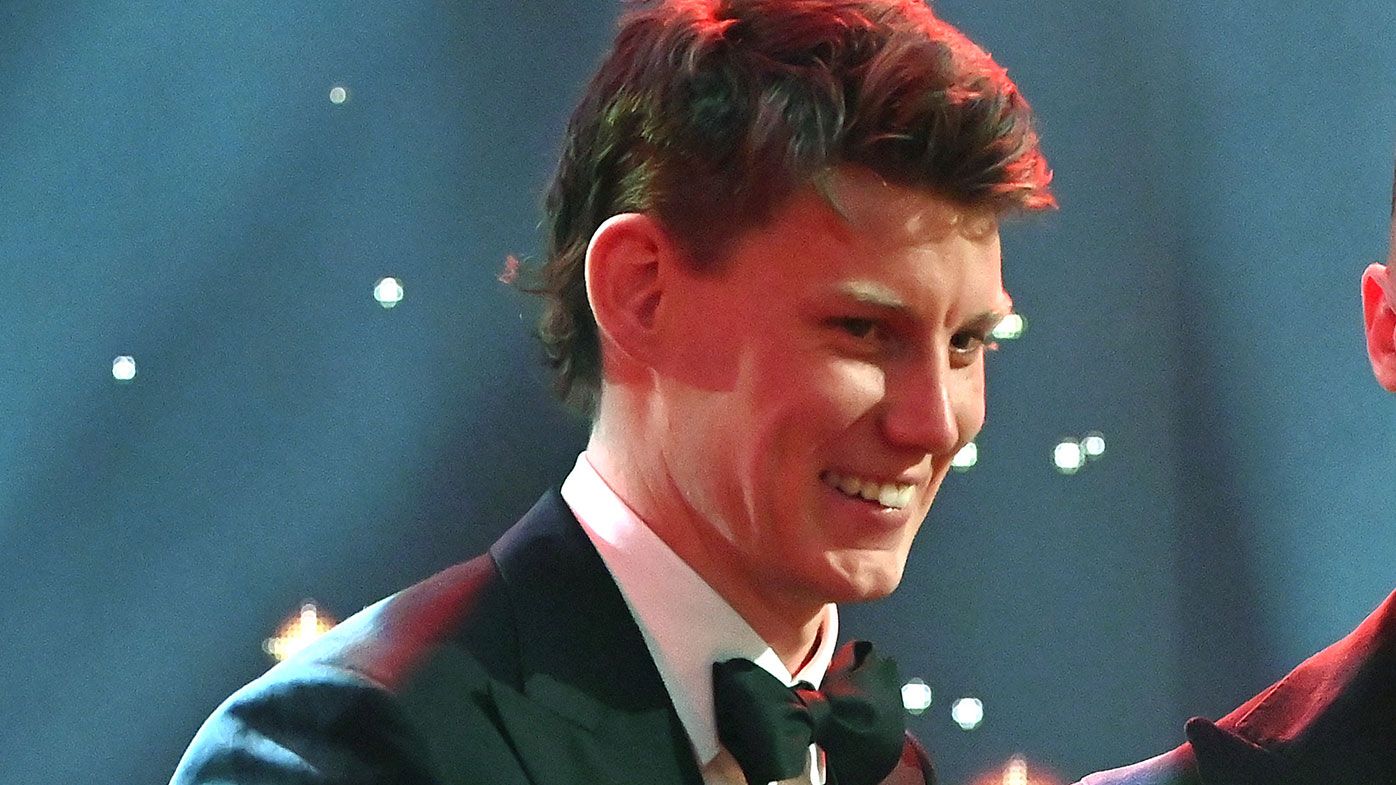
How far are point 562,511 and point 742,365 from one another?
163 mm

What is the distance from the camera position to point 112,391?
1393 millimetres

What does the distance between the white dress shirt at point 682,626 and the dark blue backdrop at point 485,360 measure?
327mm

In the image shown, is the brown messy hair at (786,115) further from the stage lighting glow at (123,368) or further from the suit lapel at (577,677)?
the stage lighting glow at (123,368)

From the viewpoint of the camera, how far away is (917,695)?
1.67 m

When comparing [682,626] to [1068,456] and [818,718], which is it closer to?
[818,718]

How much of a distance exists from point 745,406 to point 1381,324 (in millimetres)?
475

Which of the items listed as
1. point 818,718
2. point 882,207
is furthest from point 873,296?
point 818,718

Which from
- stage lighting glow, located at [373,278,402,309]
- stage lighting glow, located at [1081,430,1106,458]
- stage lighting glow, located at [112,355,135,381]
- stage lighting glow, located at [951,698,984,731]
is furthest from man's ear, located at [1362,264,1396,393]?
stage lighting glow, located at [112,355,135,381]

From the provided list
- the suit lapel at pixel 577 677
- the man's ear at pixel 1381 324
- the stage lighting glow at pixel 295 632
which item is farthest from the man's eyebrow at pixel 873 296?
the stage lighting glow at pixel 295 632

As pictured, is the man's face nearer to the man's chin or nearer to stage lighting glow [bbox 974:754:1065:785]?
the man's chin

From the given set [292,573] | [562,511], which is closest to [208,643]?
[292,573]

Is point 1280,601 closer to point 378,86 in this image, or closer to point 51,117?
point 378,86

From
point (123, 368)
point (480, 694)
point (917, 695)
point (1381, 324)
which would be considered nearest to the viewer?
point (480, 694)

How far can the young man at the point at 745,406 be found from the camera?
1.13 meters
